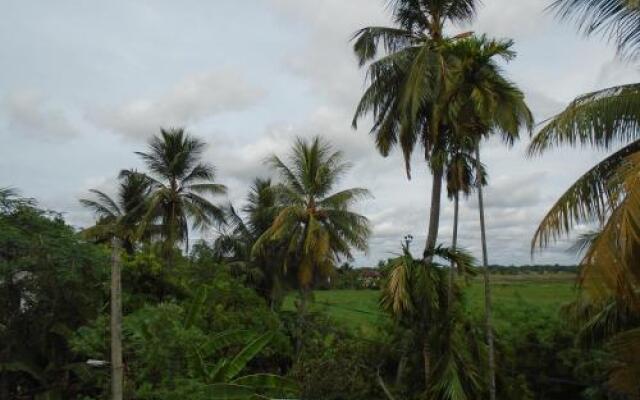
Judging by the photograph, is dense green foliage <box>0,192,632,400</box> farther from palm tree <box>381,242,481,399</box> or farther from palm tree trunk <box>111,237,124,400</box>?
palm tree trunk <box>111,237,124,400</box>

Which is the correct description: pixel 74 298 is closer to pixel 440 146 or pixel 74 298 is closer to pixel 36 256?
pixel 36 256

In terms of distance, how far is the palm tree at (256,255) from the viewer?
90.9 ft

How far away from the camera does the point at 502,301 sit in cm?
2345

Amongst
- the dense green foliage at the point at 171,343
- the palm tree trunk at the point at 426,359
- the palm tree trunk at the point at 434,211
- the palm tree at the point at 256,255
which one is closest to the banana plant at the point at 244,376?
the dense green foliage at the point at 171,343

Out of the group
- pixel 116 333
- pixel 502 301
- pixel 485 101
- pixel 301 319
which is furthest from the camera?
pixel 502 301

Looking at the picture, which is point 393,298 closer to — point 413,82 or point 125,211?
point 413,82

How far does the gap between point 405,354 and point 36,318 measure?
25.4ft

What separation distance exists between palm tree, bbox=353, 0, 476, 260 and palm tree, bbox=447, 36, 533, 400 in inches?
56.7

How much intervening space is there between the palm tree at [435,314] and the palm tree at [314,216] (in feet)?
34.1

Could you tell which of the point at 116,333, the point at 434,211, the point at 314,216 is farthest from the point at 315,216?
the point at 116,333

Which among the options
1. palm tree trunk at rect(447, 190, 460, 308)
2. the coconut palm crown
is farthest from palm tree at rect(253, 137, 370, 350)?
palm tree trunk at rect(447, 190, 460, 308)

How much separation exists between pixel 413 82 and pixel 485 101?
3.25m

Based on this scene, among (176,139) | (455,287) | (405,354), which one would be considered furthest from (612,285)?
(176,139)

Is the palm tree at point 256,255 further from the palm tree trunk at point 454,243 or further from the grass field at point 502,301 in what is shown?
the palm tree trunk at point 454,243
